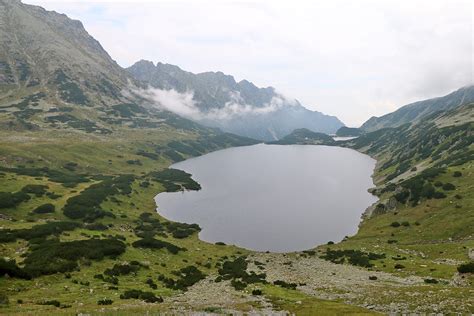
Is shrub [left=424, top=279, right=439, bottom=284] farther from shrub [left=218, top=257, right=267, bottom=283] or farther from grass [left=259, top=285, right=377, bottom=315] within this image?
shrub [left=218, top=257, right=267, bottom=283]

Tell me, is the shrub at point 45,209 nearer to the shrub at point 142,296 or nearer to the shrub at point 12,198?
the shrub at point 12,198

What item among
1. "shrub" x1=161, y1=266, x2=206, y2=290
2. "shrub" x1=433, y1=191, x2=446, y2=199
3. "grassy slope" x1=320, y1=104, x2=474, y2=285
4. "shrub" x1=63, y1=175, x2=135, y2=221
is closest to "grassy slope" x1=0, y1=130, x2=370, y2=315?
"shrub" x1=161, y1=266, x2=206, y2=290

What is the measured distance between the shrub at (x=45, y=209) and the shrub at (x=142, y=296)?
201 ft

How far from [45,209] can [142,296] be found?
6397 cm

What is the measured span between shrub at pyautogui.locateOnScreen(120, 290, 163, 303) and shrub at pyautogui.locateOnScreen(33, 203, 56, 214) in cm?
6125

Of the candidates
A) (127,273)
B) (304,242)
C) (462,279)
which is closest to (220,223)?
(304,242)

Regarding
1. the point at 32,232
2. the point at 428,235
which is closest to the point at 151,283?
the point at 32,232

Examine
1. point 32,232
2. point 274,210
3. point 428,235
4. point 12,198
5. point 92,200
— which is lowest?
point 32,232

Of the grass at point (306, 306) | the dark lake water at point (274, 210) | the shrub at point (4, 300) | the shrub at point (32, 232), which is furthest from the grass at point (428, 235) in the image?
the shrub at point (32, 232)

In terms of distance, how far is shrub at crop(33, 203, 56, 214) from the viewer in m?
87.1

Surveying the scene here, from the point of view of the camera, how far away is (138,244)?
66.2 m

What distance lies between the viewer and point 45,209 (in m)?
88.6

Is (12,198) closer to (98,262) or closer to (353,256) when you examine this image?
(98,262)

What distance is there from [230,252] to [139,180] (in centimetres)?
8501
